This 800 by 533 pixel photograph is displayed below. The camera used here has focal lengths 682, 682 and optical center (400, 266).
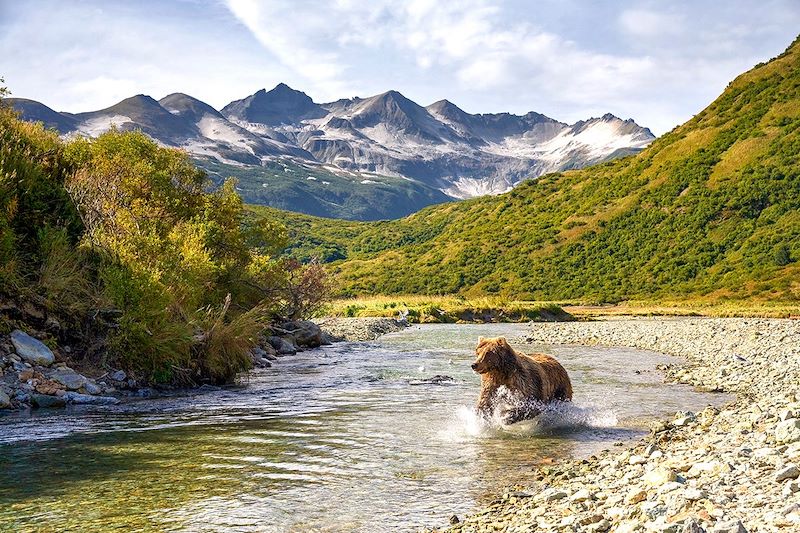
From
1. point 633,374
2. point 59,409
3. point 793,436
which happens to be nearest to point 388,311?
point 633,374

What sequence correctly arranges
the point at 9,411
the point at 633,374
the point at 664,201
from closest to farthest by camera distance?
the point at 9,411, the point at 633,374, the point at 664,201

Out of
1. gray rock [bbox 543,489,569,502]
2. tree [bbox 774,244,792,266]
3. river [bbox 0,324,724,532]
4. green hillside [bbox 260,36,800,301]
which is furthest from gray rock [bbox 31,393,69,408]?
tree [bbox 774,244,792,266]

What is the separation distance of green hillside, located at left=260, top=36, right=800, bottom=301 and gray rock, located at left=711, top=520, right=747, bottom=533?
6588cm

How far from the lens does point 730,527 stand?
5.60 metres

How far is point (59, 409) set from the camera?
1728 cm

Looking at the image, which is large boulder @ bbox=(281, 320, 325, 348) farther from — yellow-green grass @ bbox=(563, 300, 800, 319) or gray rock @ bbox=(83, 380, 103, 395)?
yellow-green grass @ bbox=(563, 300, 800, 319)

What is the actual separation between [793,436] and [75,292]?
20.0 m

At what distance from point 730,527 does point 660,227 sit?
91446 mm

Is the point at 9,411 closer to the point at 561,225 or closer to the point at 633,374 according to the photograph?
the point at 633,374

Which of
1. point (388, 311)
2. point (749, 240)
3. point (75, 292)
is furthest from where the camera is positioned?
point (749, 240)

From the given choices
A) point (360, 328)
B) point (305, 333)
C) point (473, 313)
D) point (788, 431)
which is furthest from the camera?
point (473, 313)

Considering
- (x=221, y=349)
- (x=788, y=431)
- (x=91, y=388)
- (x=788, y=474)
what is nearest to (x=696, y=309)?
(x=221, y=349)

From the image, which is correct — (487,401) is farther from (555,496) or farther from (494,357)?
(555,496)

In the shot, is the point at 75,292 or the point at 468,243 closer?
the point at 75,292
